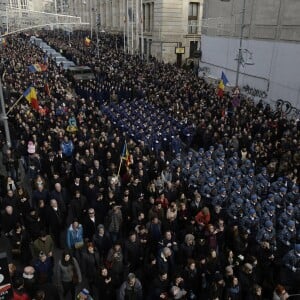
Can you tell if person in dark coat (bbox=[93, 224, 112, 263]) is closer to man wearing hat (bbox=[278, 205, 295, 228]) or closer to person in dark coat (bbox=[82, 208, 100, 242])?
person in dark coat (bbox=[82, 208, 100, 242])

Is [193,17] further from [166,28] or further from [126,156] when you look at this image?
[126,156]

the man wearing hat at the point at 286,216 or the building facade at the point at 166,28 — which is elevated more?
the building facade at the point at 166,28

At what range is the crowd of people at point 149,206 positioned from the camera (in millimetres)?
6617

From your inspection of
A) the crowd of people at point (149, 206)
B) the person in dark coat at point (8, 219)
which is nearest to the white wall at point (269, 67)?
the crowd of people at point (149, 206)

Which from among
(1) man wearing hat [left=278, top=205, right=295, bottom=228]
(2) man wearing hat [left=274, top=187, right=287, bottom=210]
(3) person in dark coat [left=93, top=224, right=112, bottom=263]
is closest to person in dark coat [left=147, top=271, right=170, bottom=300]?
(3) person in dark coat [left=93, top=224, right=112, bottom=263]

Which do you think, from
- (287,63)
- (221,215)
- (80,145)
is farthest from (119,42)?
A: (221,215)

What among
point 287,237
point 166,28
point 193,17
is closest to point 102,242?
point 287,237

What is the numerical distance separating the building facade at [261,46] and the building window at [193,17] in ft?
35.0

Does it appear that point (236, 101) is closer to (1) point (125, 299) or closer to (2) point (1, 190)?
(2) point (1, 190)

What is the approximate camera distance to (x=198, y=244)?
728 centimetres

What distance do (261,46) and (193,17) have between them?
65.2 ft

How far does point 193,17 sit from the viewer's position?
4094 cm

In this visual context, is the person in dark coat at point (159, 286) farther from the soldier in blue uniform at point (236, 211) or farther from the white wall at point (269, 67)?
the white wall at point (269, 67)

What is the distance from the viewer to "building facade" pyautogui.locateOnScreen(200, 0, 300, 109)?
20.0 m
